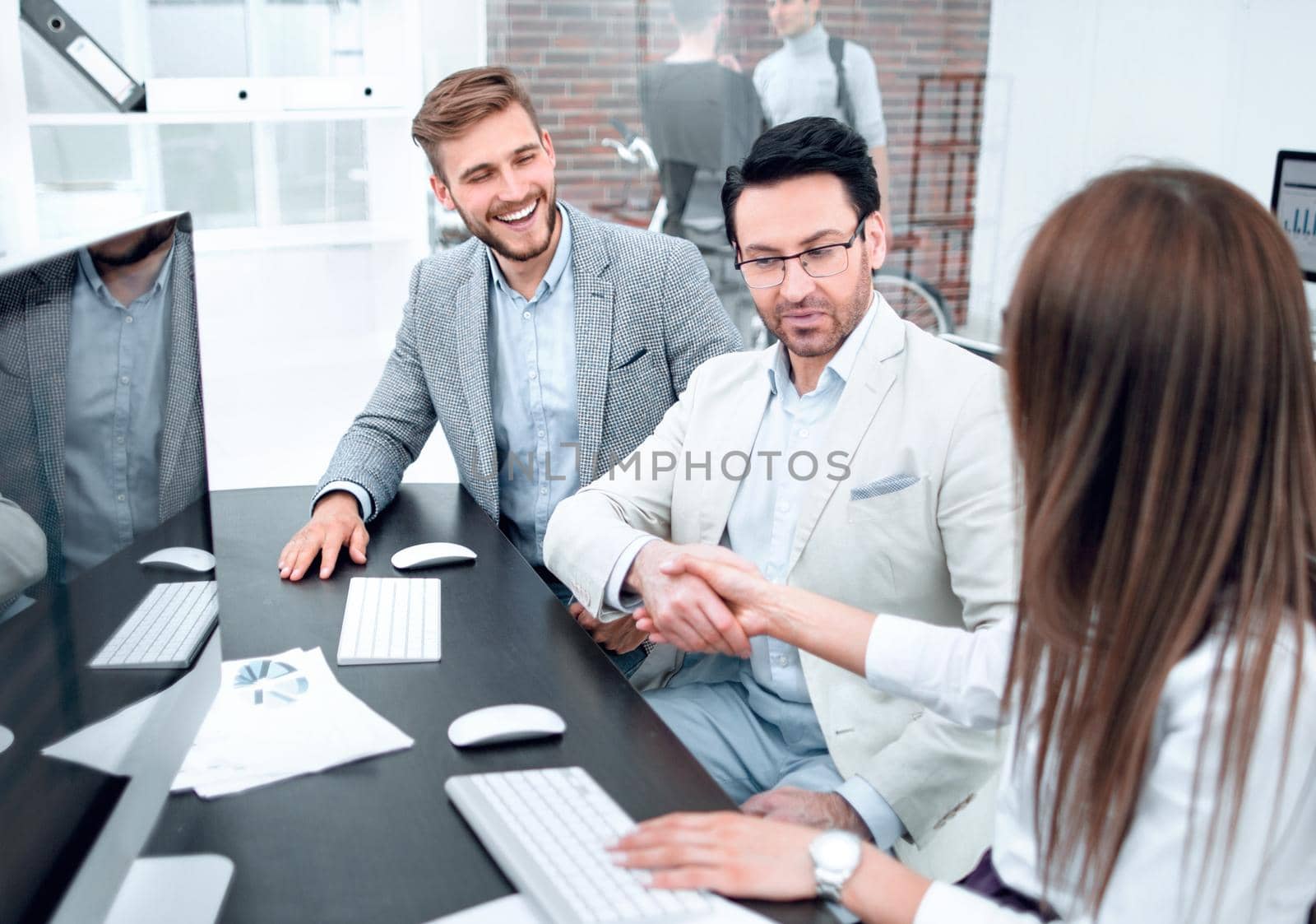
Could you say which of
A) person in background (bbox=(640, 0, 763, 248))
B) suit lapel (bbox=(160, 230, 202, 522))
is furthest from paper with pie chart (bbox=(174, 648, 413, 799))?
person in background (bbox=(640, 0, 763, 248))

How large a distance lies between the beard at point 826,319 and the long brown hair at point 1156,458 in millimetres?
845

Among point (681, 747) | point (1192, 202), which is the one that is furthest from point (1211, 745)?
point (681, 747)

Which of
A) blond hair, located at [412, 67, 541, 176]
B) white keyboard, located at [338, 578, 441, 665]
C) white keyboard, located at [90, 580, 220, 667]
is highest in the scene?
blond hair, located at [412, 67, 541, 176]

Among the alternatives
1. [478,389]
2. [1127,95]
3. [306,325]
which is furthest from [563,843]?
[1127,95]

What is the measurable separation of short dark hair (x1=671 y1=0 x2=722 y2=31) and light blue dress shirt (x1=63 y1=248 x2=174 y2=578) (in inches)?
127

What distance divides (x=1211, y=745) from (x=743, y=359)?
115 centimetres

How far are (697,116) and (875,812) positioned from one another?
3.21 metres

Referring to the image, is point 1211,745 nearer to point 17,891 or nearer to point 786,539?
point 17,891

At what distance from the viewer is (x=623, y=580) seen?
1606 millimetres

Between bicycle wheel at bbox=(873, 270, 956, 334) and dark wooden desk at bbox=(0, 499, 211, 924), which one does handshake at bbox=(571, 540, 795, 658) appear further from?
bicycle wheel at bbox=(873, 270, 956, 334)

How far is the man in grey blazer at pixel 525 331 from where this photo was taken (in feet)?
7.23

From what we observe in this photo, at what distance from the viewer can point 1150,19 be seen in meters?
3.73

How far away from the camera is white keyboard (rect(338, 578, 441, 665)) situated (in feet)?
4.75

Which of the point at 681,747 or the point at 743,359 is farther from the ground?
the point at 743,359
